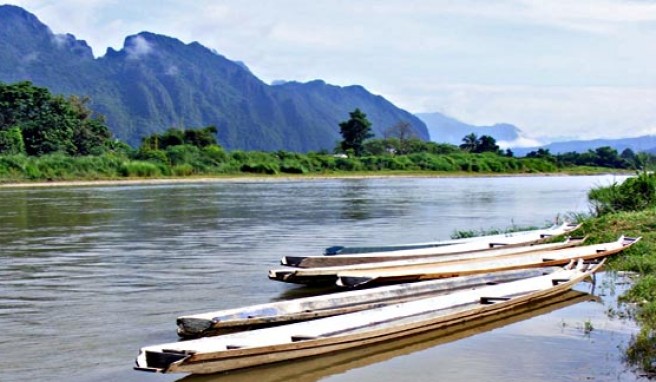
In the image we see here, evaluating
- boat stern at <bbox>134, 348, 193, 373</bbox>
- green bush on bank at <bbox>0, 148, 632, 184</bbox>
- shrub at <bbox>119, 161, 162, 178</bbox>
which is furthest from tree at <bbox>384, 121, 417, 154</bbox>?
boat stern at <bbox>134, 348, 193, 373</bbox>

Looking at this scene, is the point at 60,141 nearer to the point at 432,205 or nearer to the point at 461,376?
the point at 432,205

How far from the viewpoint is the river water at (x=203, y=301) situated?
24.2 ft

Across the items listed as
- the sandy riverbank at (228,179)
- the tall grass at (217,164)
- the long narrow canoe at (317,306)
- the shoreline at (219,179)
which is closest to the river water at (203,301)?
the long narrow canoe at (317,306)

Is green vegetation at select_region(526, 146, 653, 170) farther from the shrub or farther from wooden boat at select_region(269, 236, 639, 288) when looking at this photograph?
wooden boat at select_region(269, 236, 639, 288)

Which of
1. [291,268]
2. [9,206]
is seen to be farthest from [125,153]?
[291,268]

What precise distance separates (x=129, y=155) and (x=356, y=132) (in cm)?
2994

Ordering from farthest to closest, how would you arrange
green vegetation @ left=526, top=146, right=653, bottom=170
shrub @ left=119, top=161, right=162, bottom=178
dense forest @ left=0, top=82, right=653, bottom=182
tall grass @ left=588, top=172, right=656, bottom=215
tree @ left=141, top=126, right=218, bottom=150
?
1. green vegetation @ left=526, top=146, right=653, bottom=170
2. tree @ left=141, top=126, right=218, bottom=150
3. shrub @ left=119, top=161, right=162, bottom=178
4. dense forest @ left=0, top=82, right=653, bottom=182
5. tall grass @ left=588, top=172, right=656, bottom=215

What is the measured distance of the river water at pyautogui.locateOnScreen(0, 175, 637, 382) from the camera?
737cm

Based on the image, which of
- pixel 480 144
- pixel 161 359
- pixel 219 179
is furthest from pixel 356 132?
pixel 161 359

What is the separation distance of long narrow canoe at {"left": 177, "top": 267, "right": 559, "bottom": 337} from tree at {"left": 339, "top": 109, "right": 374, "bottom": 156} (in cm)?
7545

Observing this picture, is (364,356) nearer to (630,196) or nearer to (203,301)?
(203,301)

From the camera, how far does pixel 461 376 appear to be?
716cm

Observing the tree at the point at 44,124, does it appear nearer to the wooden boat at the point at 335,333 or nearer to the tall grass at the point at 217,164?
the tall grass at the point at 217,164

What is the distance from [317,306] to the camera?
27.8 feet
